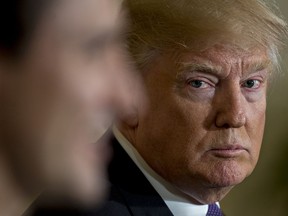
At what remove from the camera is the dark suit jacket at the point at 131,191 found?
866 mm

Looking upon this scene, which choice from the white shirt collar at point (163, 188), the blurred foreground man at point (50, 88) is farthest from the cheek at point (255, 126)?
the blurred foreground man at point (50, 88)

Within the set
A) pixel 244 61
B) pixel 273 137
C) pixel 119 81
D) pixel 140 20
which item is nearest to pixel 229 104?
pixel 244 61

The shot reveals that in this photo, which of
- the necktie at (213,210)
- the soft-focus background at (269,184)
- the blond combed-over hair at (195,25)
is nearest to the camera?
the blond combed-over hair at (195,25)

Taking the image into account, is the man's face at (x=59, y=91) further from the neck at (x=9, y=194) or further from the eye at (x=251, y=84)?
the eye at (x=251, y=84)

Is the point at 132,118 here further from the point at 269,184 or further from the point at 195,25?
the point at 269,184

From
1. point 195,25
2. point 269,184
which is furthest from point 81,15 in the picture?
point 269,184

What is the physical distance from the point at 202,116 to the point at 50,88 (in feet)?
1.27

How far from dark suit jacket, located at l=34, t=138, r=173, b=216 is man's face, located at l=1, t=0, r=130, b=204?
347mm

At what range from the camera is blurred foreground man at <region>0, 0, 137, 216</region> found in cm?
47

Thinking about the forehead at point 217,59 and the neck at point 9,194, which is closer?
the neck at point 9,194

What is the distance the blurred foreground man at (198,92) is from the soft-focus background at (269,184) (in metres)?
0.82

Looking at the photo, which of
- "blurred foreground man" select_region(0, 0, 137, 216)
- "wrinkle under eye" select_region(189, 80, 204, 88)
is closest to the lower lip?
"wrinkle under eye" select_region(189, 80, 204, 88)

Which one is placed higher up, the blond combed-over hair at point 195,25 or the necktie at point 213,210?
the blond combed-over hair at point 195,25

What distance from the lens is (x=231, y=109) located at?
0.83 metres
